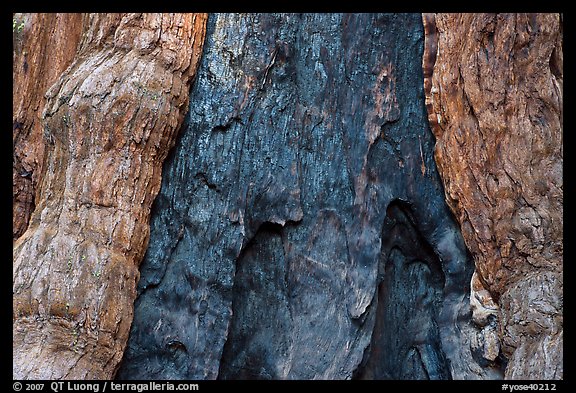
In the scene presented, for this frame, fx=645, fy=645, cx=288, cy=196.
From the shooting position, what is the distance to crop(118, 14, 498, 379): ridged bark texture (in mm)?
5168

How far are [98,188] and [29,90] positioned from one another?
5.45ft

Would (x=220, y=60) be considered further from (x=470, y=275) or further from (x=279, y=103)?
(x=470, y=275)

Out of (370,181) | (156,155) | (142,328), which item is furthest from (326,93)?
(142,328)

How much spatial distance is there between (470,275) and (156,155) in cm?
269

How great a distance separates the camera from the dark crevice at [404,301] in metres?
5.37

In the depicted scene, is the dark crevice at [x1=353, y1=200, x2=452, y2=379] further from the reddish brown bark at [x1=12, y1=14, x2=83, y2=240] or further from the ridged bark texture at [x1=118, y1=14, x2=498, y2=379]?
the reddish brown bark at [x1=12, y1=14, x2=83, y2=240]

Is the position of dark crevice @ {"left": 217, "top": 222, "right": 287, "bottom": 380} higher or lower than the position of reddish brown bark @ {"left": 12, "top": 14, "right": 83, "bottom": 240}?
lower

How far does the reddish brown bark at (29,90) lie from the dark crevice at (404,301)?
3.17 metres

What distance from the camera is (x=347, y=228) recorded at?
5.32 metres

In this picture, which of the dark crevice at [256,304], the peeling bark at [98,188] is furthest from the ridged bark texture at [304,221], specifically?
the peeling bark at [98,188]

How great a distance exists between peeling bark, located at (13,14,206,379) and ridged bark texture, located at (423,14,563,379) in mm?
2201

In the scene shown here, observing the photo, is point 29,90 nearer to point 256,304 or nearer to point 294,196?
point 294,196

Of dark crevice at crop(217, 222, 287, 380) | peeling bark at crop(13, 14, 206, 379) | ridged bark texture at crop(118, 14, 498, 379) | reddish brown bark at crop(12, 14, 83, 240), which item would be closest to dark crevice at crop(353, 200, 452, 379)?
ridged bark texture at crop(118, 14, 498, 379)

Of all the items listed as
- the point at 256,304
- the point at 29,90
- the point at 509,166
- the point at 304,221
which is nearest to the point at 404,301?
the point at 304,221
